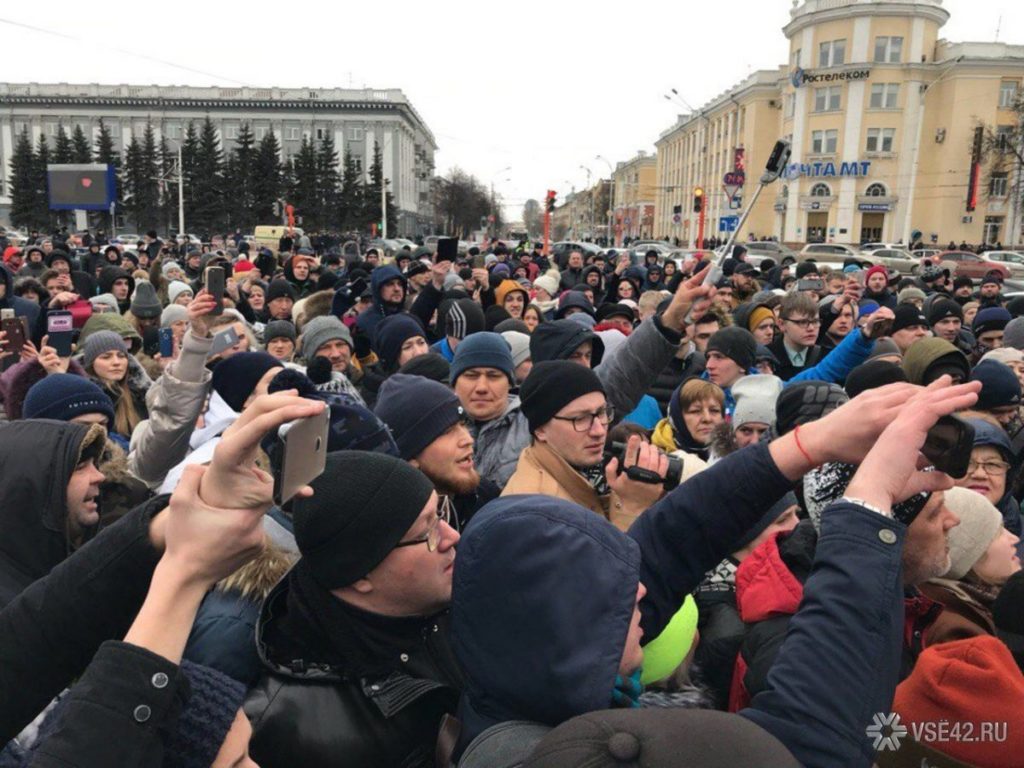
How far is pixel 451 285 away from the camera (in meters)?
8.98

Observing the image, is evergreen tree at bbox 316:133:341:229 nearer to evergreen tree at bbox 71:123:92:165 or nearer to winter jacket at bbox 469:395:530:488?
evergreen tree at bbox 71:123:92:165

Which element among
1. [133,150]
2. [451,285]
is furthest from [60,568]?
[133,150]

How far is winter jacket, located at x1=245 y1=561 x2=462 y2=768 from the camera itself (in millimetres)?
1623

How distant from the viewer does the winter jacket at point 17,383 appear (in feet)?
14.5

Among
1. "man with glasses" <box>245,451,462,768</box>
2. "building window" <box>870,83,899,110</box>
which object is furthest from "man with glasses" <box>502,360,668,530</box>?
"building window" <box>870,83,899,110</box>

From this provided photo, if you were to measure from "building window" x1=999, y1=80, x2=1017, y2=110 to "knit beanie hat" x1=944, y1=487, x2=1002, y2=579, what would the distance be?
2590 inches

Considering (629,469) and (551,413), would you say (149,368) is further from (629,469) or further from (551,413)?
(629,469)

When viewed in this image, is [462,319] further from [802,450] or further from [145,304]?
[802,450]

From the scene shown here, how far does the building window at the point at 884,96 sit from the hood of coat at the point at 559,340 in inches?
2440

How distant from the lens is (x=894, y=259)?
3606 cm

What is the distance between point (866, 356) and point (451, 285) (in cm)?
498

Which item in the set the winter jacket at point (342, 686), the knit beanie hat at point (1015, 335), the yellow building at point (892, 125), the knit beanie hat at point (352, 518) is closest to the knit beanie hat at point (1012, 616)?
the winter jacket at point (342, 686)

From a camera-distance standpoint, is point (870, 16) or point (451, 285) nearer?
point (451, 285)

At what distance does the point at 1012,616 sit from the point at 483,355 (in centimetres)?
273
